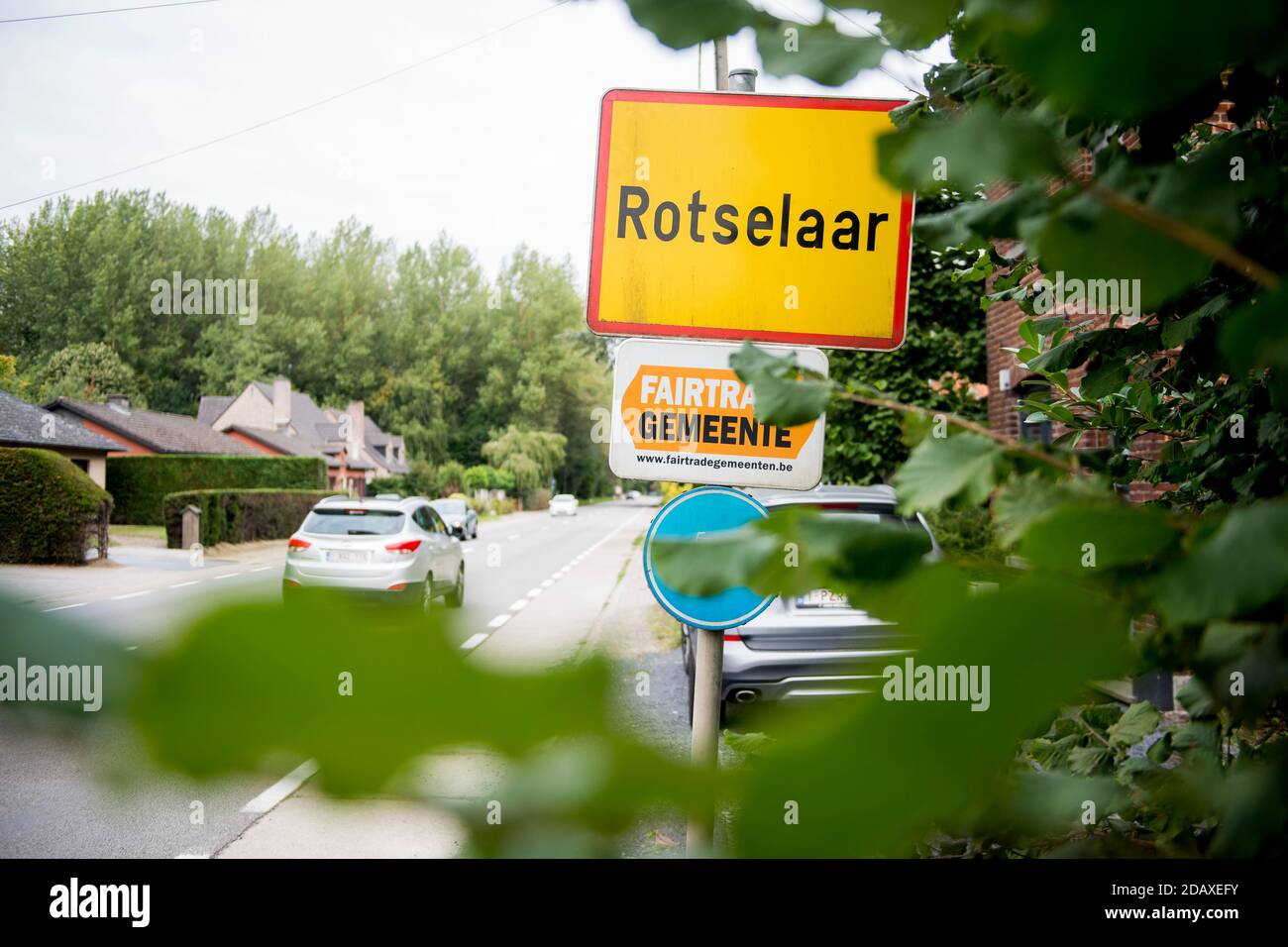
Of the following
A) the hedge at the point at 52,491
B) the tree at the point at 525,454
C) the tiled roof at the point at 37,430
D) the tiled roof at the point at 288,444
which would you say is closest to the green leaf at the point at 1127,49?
the tiled roof at the point at 37,430

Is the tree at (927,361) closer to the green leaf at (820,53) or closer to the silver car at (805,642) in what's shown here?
the silver car at (805,642)

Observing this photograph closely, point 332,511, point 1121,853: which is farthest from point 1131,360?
point 332,511

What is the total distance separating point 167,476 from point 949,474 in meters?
31.5

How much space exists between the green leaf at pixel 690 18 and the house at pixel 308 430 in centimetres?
4088

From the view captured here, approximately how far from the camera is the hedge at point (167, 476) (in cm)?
A: 2712

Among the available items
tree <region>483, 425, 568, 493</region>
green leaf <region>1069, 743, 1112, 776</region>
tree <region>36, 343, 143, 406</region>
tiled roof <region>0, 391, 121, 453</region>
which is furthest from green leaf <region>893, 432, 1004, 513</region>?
tree <region>483, 425, 568, 493</region>

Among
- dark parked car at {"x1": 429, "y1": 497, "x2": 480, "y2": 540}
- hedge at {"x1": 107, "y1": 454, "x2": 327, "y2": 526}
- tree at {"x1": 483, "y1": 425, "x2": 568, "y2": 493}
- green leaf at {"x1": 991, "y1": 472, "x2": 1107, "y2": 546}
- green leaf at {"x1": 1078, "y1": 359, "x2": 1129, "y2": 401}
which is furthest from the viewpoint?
tree at {"x1": 483, "y1": 425, "x2": 568, "y2": 493}

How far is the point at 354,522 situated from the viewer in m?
10.6

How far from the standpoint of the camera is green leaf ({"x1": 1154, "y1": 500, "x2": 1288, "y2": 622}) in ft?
0.84

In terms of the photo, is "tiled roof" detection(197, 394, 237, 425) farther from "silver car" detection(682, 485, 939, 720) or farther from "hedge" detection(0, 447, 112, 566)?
"silver car" detection(682, 485, 939, 720)

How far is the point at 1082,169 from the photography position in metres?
0.34

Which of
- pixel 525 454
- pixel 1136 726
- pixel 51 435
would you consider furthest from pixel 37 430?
pixel 525 454

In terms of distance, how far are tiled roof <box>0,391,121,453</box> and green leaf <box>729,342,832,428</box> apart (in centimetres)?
Result: 1367
